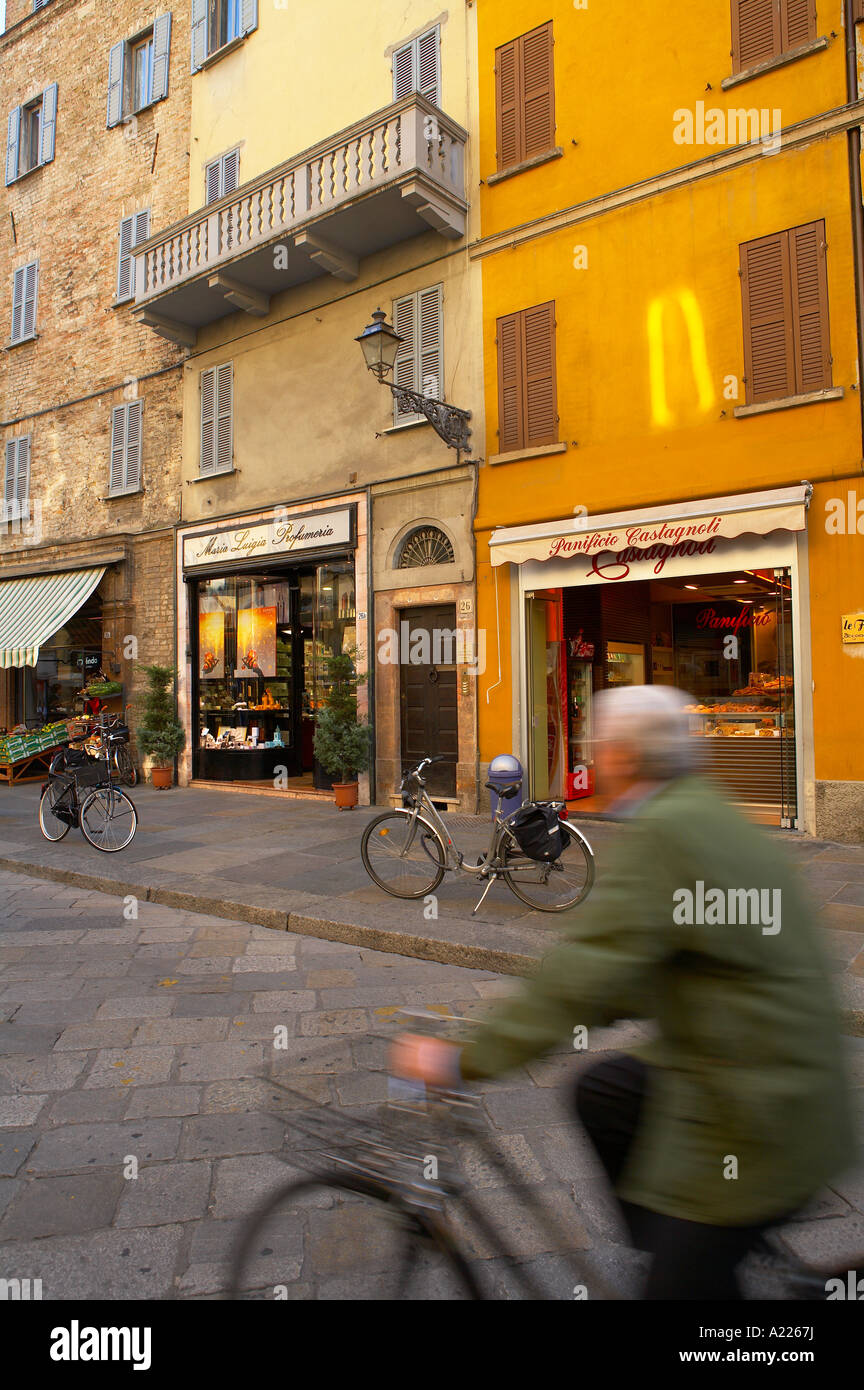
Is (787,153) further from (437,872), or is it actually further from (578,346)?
(437,872)

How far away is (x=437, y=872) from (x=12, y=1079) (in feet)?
11.3

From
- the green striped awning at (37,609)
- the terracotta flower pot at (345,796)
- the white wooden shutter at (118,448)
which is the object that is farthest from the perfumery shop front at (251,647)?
the green striped awning at (37,609)

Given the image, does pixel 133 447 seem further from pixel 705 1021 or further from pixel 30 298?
pixel 705 1021

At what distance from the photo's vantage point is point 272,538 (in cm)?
1356

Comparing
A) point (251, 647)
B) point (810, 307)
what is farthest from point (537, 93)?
point (251, 647)

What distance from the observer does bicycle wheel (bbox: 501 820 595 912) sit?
6227 millimetres

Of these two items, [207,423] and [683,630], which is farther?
[207,423]

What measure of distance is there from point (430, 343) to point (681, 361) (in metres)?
3.71

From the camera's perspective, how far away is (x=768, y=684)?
10352 millimetres

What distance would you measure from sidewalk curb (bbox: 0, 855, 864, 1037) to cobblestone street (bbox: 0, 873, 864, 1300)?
105mm

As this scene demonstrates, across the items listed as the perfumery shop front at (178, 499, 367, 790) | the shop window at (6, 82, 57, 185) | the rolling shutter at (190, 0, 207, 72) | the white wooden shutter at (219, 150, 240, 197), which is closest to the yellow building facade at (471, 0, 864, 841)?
the perfumery shop front at (178, 499, 367, 790)

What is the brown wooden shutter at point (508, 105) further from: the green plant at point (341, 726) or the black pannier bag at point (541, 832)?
the black pannier bag at point (541, 832)

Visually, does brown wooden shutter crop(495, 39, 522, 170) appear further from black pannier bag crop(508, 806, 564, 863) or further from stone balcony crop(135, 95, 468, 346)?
black pannier bag crop(508, 806, 564, 863)
